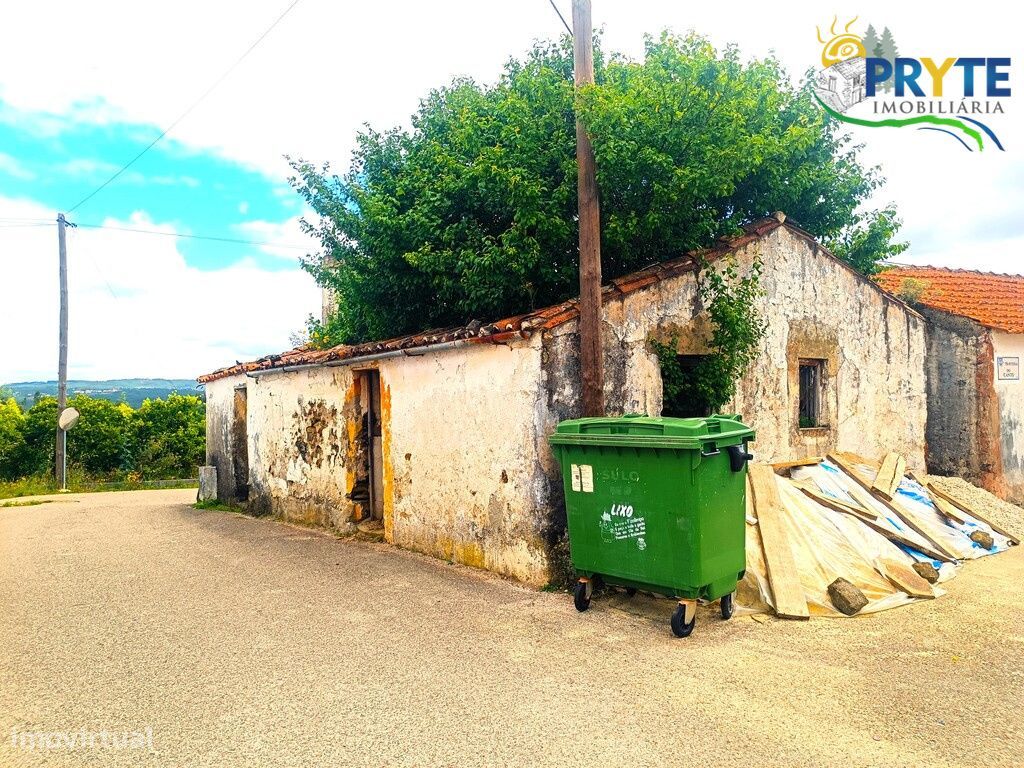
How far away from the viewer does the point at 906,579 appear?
6254 mm

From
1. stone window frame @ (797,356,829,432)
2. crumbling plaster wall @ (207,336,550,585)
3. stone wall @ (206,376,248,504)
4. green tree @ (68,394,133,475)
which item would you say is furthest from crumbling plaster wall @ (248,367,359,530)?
green tree @ (68,394,133,475)

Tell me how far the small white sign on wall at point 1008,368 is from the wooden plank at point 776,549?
588 cm

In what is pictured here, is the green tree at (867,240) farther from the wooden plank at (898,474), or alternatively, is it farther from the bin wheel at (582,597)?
the bin wheel at (582,597)

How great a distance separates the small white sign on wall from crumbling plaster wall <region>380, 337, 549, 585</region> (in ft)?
26.3

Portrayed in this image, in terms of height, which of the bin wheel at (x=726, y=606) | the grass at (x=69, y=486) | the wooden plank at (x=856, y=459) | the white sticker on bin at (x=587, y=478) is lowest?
the grass at (x=69, y=486)

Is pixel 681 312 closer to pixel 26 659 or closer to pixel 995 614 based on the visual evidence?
pixel 995 614

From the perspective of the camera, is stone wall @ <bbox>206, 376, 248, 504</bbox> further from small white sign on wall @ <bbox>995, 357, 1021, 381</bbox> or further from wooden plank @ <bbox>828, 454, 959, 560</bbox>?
small white sign on wall @ <bbox>995, 357, 1021, 381</bbox>

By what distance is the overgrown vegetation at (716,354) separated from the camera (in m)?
7.62

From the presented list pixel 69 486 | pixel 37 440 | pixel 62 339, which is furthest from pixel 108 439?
pixel 62 339

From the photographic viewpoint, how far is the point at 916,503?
28.0ft

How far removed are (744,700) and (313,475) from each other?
7.72 meters

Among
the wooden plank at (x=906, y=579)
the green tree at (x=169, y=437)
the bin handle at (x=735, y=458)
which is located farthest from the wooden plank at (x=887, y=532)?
the green tree at (x=169, y=437)

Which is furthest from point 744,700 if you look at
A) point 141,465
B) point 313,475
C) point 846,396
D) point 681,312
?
point 141,465

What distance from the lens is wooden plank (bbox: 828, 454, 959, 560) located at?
7.47 m
